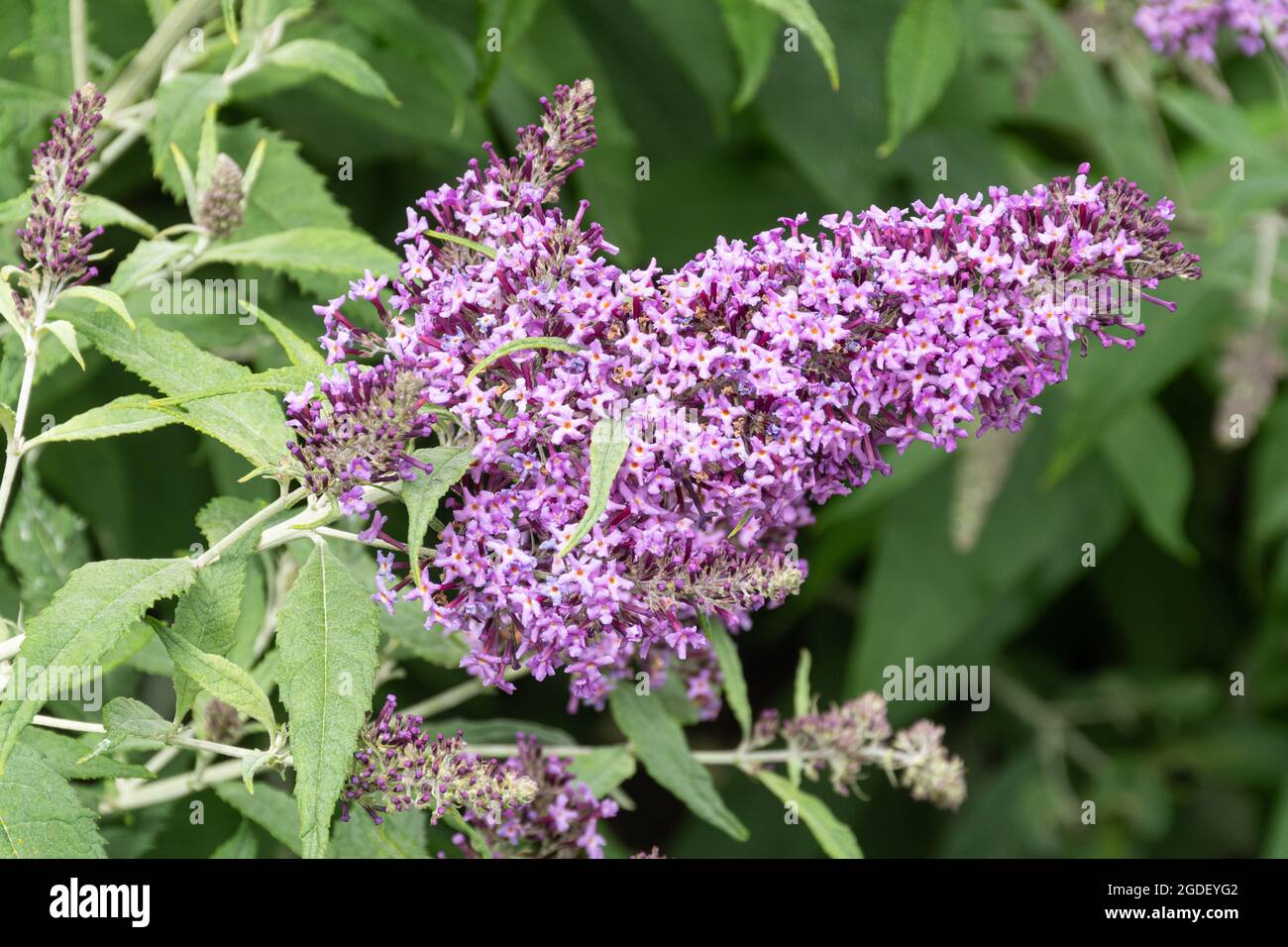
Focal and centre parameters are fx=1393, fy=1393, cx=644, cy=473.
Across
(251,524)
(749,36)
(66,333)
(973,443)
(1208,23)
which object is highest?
(1208,23)

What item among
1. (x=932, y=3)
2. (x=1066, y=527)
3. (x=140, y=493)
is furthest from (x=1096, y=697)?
(x=140, y=493)

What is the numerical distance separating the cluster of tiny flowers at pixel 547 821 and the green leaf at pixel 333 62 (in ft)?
3.77

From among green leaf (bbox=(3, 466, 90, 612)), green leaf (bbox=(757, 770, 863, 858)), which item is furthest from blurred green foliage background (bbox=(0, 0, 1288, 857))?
green leaf (bbox=(757, 770, 863, 858))

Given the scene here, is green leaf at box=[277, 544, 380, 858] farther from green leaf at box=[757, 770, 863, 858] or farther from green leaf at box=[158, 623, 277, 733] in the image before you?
green leaf at box=[757, 770, 863, 858]

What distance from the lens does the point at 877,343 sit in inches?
68.1

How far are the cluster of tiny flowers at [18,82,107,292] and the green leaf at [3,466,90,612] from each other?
0.62 m

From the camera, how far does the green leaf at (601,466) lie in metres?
1.49

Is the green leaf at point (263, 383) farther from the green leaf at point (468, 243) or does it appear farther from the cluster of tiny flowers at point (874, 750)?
the cluster of tiny flowers at point (874, 750)

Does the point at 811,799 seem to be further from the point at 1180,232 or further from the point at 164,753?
the point at 1180,232

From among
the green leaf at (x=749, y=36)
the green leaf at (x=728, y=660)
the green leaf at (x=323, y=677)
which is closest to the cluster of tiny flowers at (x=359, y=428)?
the green leaf at (x=323, y=677)

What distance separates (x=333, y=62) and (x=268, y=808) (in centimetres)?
124

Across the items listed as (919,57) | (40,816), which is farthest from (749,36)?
(40,816)

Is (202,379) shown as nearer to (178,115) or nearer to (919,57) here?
(178,115)

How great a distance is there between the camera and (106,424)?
184 centimetres
